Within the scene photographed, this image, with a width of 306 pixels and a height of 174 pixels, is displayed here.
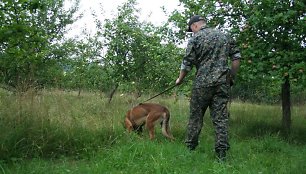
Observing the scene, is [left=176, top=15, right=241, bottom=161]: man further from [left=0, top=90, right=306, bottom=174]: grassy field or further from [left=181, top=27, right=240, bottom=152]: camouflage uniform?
[left=0, top=90, right=306, bottom=174]: grassy field

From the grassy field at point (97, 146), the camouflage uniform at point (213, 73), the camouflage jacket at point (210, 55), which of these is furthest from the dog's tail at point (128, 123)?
the camouflage jacket at point (210, 55)

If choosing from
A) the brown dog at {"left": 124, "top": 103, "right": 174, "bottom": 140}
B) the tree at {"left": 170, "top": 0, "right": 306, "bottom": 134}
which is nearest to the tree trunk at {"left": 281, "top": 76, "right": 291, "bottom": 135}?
the tree at {"left": 170, "top": 0, "right": 306, "bottom": 134}

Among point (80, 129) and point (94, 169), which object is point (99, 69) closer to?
point (80, 129)

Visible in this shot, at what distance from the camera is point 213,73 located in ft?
18.0

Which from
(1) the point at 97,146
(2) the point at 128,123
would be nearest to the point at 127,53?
(2) the point at 128,123

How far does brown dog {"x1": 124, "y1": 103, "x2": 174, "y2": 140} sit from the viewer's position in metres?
6.98

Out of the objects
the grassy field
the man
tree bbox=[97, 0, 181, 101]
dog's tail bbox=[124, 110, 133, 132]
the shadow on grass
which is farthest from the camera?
tree bbox=[97, 0, 181, 101]

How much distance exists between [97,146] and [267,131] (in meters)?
4.33

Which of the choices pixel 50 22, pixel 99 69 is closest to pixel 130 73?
pixel 99 69

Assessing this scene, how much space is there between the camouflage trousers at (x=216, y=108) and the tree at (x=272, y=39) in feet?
6.63

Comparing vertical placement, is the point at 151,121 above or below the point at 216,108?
below

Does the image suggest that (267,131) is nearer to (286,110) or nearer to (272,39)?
(286,110)

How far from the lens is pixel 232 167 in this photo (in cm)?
498

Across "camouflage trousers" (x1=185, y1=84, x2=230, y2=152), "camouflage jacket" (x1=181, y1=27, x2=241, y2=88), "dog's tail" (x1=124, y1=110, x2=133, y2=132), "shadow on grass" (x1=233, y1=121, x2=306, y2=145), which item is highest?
→ "camouflage jacket" (x1=181, y1=27, x2=241, y2=88)
